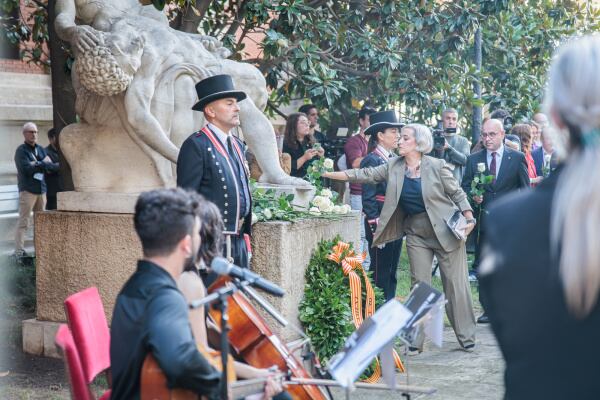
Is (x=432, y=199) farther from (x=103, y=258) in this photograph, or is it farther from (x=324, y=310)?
(x=103, y=258)

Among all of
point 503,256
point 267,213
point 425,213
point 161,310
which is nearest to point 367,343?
point 161,310

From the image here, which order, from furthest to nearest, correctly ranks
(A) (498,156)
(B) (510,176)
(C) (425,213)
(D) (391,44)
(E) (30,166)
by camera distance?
(E) (30,166) < (D) (391,44) < (A) (498,156) < (B) (510,176) < (C) (425,213)

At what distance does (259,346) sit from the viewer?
4223 mm

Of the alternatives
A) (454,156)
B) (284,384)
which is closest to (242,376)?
(284,384)

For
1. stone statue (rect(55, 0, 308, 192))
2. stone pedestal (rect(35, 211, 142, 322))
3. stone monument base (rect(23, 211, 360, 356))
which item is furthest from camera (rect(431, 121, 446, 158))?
stone pedestal (rect(35, 211, 142, 322))

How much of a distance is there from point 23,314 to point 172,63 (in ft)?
10.1

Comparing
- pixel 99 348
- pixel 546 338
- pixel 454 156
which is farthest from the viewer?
pixel 454 156

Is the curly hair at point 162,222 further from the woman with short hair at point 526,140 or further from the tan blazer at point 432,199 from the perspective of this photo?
the woman with short hair at point 526,140

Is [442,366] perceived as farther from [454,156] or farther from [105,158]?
[454,156]

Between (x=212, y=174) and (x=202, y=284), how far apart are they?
80.0 inches

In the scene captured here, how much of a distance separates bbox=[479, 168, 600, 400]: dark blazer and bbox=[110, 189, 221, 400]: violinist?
1.42 meters

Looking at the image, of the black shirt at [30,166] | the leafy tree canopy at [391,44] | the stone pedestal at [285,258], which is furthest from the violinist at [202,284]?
the black shirt at [30,166]

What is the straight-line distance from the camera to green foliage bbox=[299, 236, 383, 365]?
24.4 ft

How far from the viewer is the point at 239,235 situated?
6477mm
